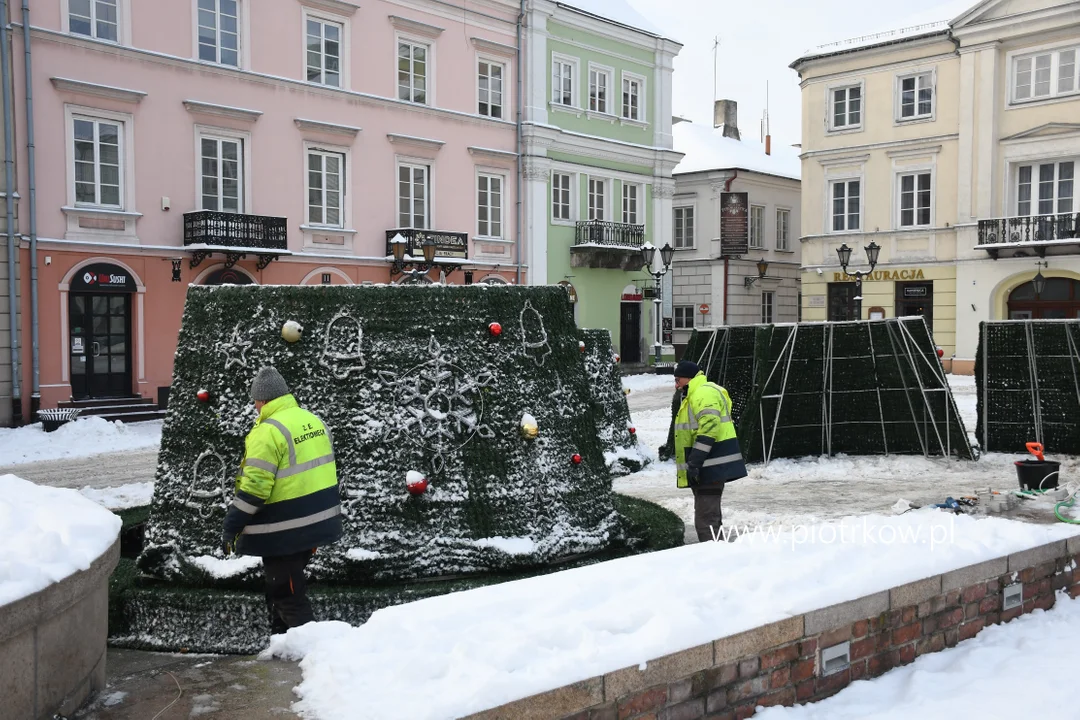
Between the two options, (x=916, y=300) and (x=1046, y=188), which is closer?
(x=1046, y=188)

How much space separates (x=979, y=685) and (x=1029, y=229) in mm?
26728

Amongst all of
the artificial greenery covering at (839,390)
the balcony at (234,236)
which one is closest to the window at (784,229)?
the balcony at (234,236)

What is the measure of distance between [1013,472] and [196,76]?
Result: 18353 mm

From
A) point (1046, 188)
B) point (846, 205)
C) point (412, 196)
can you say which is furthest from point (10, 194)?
point (1046, 188)

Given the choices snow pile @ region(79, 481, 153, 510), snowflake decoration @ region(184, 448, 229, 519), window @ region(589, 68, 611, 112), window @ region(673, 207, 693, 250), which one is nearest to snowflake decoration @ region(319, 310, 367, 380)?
snowflake decoration @ region(184, 448, 229, 519)

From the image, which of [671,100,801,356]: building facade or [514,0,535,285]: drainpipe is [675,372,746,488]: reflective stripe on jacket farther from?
[671,100,801,356]: building facade

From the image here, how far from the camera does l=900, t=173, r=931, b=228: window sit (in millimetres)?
31078

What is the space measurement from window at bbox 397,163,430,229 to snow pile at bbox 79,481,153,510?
14.6 metres

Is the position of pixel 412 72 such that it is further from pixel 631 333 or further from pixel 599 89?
pixel 631 333

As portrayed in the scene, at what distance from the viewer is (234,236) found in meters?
21.6

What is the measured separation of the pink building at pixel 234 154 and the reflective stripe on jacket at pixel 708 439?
15.6 metres

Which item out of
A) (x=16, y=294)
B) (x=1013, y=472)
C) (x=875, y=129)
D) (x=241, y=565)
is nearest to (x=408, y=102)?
(x=16, y=294)

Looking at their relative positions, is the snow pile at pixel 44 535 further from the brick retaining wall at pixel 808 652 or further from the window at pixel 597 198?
the window at pixel 597 198

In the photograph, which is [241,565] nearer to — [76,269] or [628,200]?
[76,269]
